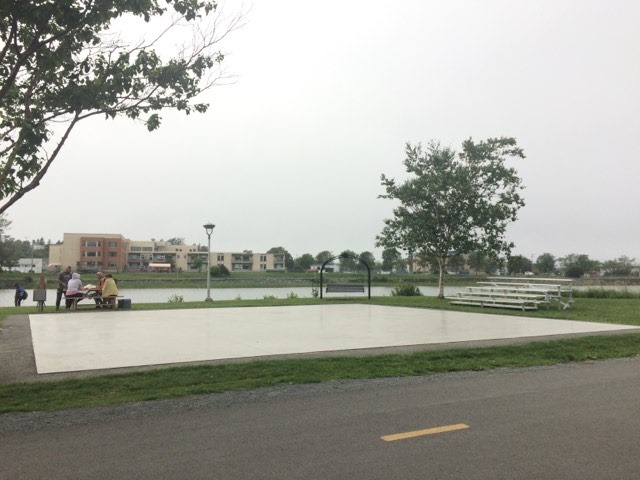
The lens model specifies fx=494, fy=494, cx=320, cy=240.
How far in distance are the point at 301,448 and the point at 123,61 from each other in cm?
665

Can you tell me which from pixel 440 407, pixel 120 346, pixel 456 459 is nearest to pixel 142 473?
pixel 456 459

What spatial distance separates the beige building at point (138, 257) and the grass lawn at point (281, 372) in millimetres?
84974

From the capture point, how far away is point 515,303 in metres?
18.2

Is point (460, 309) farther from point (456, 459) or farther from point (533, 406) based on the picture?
point (456, 459)

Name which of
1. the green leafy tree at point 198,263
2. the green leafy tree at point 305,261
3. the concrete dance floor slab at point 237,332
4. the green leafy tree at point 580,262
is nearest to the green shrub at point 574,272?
the green leafy tree at point 580,262

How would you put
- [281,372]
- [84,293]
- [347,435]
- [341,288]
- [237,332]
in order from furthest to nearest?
1. [341,288]
2. [84,293]
3. [237,332]
4. [281,372]
5. [347,435]

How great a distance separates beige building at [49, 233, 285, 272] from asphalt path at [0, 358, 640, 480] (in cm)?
8681

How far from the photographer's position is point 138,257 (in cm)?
11888

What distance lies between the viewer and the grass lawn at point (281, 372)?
19.5ft

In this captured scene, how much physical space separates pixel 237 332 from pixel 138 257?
378ft

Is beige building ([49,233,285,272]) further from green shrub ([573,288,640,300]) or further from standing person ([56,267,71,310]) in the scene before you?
green shrub ([573,288,640,300])

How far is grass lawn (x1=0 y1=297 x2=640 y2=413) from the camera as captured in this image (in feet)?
19.5

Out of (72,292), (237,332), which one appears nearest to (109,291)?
(72,292)

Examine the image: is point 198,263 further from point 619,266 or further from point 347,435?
point 347,435
